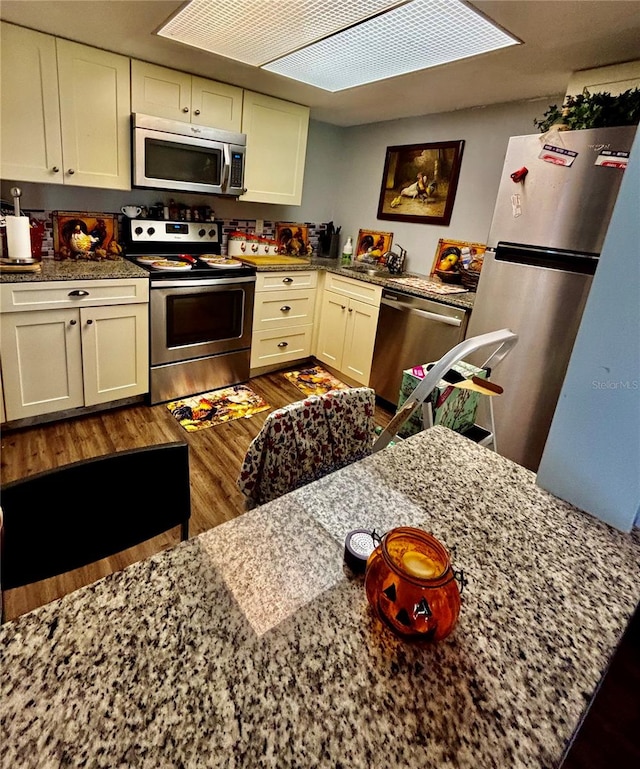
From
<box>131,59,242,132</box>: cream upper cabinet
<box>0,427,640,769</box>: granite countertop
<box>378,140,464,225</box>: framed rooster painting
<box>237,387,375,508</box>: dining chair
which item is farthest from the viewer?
<box>378,140,464,225</box>: framed rooster painting

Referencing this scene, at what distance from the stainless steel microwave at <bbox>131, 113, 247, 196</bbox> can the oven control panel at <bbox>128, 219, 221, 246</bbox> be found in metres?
0.37

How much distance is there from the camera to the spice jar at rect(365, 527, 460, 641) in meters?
0.56

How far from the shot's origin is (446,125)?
10.8ft

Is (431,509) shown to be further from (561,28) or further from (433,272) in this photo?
(433,272)

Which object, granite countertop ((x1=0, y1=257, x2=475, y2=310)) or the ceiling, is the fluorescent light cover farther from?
granite countertop ((x1=0, y1=257, x2=475, y2=310))

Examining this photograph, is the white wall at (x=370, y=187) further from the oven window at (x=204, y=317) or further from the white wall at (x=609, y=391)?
the white wall at (x=609, y=391)

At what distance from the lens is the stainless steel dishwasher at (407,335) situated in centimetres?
276

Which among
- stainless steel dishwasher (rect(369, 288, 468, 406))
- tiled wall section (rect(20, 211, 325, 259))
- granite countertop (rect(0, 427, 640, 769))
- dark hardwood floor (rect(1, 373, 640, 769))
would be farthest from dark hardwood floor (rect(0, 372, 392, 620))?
granite countertop (rect(0, 427, 640, 769))

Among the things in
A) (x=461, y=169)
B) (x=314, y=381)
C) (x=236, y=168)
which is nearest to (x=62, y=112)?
(x=236, y=168)

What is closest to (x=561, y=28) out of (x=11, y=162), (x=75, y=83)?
(x=75, y=83)

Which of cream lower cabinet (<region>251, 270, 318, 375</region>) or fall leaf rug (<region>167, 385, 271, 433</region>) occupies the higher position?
cream lower cabinet (<region>251, 270, 318, 375</region>)

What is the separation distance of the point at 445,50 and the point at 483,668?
248 centimetres

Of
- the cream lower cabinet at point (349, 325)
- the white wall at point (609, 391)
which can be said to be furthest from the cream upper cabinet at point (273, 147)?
the white wall at point (609, 391)

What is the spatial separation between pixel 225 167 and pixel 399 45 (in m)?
1.44
